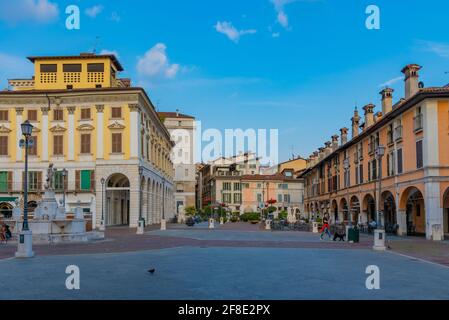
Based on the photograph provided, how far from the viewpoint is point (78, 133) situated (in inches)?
1955

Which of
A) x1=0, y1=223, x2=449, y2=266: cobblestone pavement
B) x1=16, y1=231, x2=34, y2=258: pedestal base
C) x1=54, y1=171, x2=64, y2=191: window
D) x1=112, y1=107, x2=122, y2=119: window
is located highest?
x1=112, y1=107, x2=122, y2=119: window

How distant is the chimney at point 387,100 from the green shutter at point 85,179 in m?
29.2

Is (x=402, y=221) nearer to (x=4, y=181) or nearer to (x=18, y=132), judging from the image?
(x=18, y=132)

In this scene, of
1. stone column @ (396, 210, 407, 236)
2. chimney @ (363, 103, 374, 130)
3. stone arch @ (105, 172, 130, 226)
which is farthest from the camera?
stone arch @ (105, 172, 130, 226)

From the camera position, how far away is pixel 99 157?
160 feet

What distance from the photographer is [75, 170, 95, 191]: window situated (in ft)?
160

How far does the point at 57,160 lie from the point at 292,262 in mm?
38849

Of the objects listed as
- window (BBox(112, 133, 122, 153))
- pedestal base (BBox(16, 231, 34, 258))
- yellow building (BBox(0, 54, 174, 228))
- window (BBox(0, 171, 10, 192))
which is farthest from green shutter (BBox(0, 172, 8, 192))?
pedestal base (BBox(16, 231, 34, 258))

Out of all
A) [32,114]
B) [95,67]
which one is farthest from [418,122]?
[32,114]

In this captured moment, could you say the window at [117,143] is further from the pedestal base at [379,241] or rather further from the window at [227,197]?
the window at [227,197]

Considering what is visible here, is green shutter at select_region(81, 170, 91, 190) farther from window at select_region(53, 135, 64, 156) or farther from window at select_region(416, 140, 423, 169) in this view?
window at select_region(416, 140, 423, 169)

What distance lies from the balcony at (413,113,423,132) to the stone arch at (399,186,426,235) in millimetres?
4805
